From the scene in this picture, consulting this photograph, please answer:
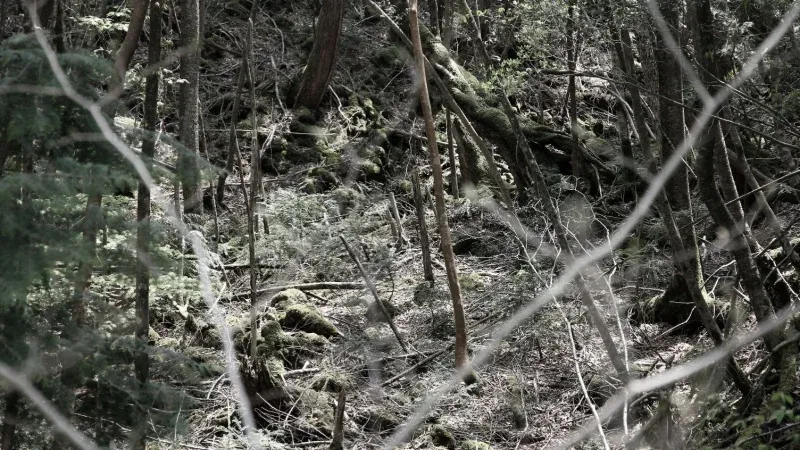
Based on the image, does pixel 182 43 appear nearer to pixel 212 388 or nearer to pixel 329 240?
pixel 329 240

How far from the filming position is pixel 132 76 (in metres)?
9.07

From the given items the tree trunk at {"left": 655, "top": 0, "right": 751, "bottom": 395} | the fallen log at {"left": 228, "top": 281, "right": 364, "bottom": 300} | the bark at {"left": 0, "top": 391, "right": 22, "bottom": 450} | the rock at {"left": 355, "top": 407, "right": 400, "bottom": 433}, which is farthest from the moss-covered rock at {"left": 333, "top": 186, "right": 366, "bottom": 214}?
the bark at {"left": 0, "top": 391, "right": 22, "bottom": 450}

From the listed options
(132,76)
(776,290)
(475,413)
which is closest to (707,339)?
(776,290)

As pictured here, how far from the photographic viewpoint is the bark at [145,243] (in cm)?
471

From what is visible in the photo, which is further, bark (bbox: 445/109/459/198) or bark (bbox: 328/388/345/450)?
bark (bbox: 445/109/459/198)

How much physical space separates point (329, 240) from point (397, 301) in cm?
133

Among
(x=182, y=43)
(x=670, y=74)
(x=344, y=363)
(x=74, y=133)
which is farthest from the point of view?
(x=182, y=43)

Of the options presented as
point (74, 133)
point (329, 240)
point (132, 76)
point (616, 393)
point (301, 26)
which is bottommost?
point (616, 393)

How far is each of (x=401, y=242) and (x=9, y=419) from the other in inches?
310

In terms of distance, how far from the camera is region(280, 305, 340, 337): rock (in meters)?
9.41

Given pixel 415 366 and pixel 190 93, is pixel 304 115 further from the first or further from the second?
pixel 415 366

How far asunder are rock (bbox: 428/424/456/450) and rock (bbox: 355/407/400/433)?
409 mm

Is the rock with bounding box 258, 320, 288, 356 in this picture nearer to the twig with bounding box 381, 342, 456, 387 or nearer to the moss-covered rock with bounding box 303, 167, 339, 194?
the twig with bounding box 381, 342, 456, 387

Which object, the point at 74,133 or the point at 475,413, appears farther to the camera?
the point at 475,413
